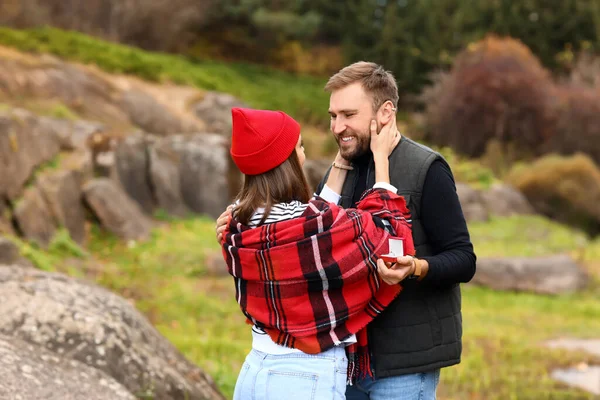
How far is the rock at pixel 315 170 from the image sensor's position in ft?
53.4

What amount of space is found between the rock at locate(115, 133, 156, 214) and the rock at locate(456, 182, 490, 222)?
635 cm

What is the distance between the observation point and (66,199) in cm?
1056

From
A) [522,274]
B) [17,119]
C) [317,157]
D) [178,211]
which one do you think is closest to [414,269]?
[17,119]

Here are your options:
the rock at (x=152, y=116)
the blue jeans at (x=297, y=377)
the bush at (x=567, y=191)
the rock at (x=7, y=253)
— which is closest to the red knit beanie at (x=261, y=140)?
the blue jeans at (x=297, y=377)

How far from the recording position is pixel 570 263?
11836 mm

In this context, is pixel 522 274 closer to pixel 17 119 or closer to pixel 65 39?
pixel 17 119

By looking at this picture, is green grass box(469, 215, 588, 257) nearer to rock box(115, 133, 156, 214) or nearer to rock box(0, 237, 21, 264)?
rock box(115, 133, 156, 214)

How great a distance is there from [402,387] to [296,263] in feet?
2.08

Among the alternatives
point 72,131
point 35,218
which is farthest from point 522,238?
point 35,218

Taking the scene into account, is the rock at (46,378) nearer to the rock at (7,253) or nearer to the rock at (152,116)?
the rock at (7,253)

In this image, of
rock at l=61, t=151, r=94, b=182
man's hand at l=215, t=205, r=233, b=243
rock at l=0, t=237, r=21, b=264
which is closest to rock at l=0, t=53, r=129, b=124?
rock at l=61, t=151, r=94, b=182

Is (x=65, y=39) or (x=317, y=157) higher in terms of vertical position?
(x=65, y=39)

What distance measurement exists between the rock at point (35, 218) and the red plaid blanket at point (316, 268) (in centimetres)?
694

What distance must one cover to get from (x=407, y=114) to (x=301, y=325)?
27.0 m
